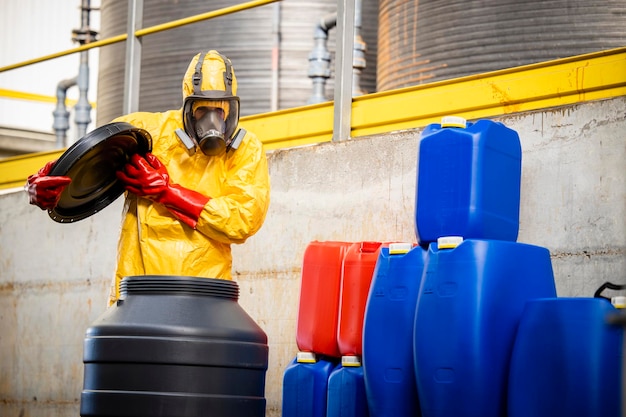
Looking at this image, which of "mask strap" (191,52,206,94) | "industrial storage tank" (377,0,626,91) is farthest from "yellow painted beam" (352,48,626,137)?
"mask strap" (191,52,206,94)

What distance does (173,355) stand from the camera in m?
3.20

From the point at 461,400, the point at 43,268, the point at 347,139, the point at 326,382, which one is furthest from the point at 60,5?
the point at 461,400

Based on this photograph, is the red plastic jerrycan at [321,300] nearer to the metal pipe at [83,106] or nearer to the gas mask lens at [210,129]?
the gas mask lens at [210,129]

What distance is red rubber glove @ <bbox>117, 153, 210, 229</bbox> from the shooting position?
3.70 metres

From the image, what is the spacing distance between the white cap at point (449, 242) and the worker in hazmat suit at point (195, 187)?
70cm

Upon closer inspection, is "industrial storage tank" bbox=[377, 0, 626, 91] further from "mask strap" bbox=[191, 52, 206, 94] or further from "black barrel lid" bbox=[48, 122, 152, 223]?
"black barrel lid" bbox=[48, 122, 152, 223]

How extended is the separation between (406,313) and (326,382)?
22.1 inches

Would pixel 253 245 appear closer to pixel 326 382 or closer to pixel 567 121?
pixel 326 382

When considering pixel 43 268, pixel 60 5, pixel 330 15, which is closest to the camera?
pixel 330 15

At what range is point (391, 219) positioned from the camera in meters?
4.36

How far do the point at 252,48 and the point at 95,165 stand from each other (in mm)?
1857

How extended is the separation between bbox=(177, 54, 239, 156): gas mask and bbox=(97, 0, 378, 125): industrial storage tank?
5.09 feet

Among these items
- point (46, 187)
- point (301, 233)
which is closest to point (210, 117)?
point (46, 187)

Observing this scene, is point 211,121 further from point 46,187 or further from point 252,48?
point 252,48
